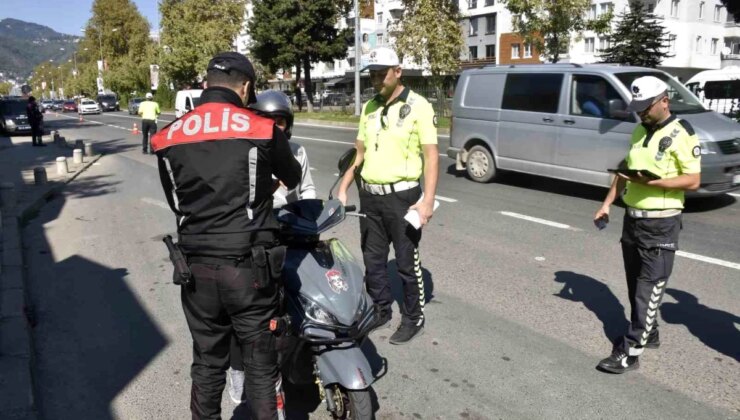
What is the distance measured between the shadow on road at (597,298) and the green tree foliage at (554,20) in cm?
1753

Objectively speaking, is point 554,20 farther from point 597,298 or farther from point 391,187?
point 391,187

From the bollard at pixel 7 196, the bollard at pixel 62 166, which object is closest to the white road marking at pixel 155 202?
the bollard at pixel 7 196

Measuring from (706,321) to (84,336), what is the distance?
4618 millimetres

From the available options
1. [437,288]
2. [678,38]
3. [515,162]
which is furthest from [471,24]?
[437,288]

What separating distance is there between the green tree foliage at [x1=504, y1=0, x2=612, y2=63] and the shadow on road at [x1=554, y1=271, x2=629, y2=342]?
1753 cm

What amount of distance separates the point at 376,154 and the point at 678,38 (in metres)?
55.9

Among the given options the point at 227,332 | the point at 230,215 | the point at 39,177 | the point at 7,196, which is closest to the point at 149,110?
the point at 39,177

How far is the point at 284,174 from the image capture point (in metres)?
2.68

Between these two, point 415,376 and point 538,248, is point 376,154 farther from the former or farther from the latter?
point 538,248

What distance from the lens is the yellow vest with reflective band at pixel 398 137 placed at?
4051mm

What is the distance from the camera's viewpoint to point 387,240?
431 cm

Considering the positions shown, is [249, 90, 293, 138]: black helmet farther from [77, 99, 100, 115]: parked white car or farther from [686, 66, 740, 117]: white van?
[77, 99, 100, 115]: parked white car

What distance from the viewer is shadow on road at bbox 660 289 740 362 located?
4.33 m

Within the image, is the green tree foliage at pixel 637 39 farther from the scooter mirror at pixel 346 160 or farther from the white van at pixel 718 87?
the scooter mirror at pixel 346 160
